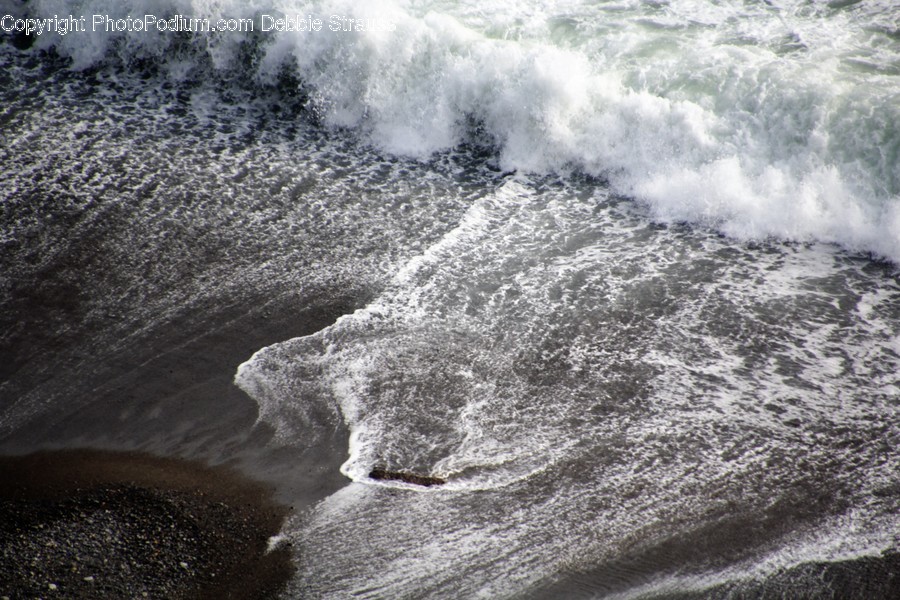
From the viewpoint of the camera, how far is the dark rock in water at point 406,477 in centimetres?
444

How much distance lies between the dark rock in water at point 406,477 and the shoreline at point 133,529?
577 millimetres

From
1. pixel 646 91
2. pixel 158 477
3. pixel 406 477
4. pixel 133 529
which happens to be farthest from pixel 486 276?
pixel 646 91

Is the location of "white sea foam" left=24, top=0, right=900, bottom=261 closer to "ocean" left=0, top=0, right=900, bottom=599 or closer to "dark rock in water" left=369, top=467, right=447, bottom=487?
"ocean" left=0, top=0, right=900, bottom=599

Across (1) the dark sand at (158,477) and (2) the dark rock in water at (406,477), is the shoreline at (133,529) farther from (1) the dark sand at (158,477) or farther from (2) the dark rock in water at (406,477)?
(2) the dark rock in water at (406,477)

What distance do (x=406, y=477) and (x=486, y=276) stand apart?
225 cm

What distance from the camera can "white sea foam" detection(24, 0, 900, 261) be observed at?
720 centimetres

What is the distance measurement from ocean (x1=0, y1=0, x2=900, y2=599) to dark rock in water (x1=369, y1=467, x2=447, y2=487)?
0.10 ft

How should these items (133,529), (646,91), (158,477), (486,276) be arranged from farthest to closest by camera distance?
(646,91) < (486,276) < (158,477) < (133,529)

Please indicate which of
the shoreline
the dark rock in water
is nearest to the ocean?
the dark rock in water

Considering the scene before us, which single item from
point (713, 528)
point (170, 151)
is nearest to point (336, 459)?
point (713, 528)

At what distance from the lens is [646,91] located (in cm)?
836

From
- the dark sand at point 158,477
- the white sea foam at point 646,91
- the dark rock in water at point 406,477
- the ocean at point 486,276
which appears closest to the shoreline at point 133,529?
the dark sand at point 158,477

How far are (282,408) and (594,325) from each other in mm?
2417

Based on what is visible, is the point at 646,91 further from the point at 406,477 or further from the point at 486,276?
the point at 406,477
